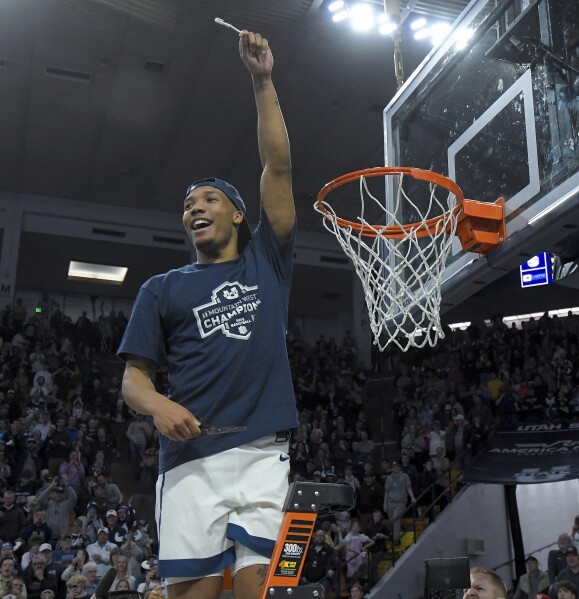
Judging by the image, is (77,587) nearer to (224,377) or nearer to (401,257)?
(401,257)

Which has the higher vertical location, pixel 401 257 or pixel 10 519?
pixel 401 257

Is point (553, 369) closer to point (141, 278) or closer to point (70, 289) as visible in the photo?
point (141, 278)

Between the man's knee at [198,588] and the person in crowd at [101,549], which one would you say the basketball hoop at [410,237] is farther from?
the person in crowd at [101,549]

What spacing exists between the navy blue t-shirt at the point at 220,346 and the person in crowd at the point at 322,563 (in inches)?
382

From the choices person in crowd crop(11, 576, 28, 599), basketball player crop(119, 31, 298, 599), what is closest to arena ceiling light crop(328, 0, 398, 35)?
person in crowd crop(11, 576, 28, 599)

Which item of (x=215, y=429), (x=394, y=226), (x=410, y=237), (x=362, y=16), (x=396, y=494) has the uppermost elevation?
(x=362, y=16)

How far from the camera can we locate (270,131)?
8.58 feet

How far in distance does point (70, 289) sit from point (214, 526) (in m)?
22.2

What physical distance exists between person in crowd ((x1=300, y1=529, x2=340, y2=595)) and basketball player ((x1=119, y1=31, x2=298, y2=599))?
9.70 m

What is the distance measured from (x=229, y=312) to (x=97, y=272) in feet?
66.8

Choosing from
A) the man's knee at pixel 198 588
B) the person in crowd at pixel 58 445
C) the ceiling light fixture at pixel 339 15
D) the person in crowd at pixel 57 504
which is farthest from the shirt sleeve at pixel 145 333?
the ceiling light fixture at pixel 339 15

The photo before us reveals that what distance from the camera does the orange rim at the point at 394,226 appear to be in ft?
16.8

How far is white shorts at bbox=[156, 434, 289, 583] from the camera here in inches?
85.4

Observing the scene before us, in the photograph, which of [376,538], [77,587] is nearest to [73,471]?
[77,587]
